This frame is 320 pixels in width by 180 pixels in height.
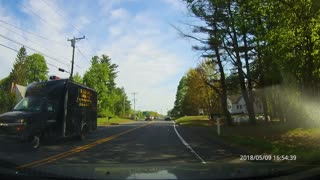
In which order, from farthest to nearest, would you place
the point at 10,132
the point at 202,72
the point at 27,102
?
the point at 202,72
the point at 27,102
the point at 10,132

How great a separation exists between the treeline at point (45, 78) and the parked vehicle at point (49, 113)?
5047cm

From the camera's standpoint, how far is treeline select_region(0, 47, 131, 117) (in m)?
82.9

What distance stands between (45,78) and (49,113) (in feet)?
283

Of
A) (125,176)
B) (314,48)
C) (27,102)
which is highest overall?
(314,48)

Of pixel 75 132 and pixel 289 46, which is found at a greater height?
pixel 289 46

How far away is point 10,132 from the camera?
18.6 m

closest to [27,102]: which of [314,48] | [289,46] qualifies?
[289,46]

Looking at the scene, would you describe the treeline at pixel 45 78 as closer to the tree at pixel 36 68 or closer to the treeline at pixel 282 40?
the tree at pixel 36 68

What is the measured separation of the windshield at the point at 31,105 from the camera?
20875 mm

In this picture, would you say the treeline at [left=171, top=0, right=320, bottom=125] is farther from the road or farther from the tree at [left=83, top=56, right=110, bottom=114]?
the tree at [left=83, top=56, right=110, bottom=114]

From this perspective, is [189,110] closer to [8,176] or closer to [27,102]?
[27,102]

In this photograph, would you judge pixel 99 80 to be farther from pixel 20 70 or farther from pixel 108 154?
pixel 108 154

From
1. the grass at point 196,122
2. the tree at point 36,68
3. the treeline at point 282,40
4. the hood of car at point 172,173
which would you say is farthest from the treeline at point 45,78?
the hood of car at point 172,173

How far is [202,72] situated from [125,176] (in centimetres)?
5559
